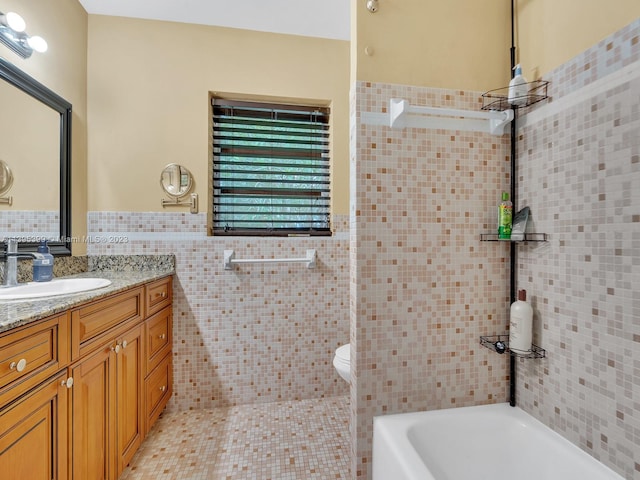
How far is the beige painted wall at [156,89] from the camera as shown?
1.99m

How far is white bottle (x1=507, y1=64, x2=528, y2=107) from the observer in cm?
110

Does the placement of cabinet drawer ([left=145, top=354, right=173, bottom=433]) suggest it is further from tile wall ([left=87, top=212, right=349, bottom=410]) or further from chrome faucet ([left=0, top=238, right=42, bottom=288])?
chrome faucet ([left=0, top=238, right=42, bottom=288])

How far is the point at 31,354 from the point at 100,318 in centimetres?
36

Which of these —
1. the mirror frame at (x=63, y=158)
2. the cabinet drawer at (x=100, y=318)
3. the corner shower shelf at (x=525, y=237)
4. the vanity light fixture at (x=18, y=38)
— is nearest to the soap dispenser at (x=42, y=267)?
the mirror frame at (x=63, y=158)

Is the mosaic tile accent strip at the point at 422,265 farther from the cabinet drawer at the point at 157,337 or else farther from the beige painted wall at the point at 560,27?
the cabinet drawer at the point at 157,337

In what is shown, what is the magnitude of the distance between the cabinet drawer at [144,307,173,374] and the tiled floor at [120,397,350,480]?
1.44 ft

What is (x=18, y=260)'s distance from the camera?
1483mm

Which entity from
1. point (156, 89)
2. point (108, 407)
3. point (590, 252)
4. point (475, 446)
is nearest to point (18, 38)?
point (156, 89)

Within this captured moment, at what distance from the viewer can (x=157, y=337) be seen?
1.83 metres

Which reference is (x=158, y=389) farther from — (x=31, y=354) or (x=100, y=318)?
(x=31, y=354)

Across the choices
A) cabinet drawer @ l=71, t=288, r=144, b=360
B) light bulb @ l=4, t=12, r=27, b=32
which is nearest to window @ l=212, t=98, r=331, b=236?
cabinet drawer @ l=71, t=288, r=144, b=360

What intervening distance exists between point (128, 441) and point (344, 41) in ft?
8.99

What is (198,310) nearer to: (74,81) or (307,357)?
(307,357)

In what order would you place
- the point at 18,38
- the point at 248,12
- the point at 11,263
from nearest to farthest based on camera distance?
the point at 11,263, the point at 18,38, the point at 248,12
